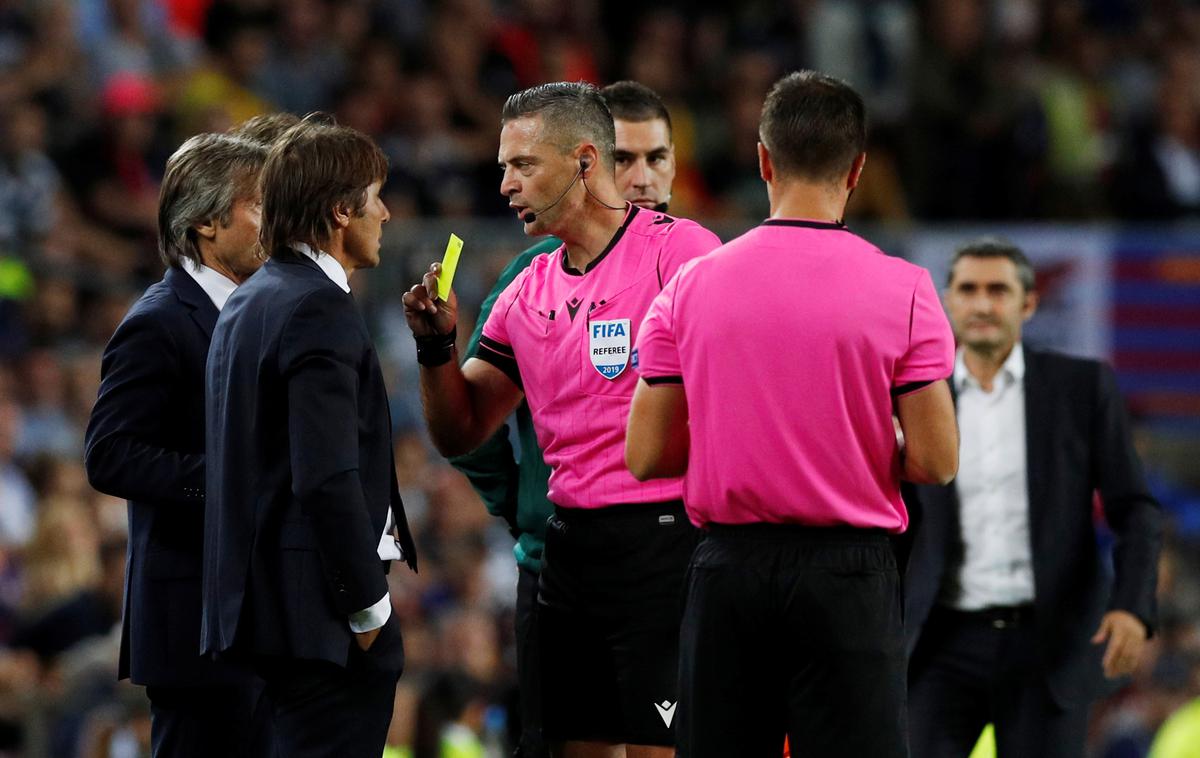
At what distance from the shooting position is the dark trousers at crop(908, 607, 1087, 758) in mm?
5559

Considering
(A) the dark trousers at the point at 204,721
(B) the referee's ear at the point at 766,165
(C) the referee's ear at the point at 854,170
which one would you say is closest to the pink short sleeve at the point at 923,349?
(C) the referee's ear at the point at 854,170

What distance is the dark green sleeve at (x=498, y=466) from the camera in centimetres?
524

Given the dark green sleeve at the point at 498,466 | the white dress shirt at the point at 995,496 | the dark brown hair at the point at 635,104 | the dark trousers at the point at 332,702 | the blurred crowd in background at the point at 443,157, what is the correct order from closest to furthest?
the dark trousers at the point at 332,702 < the dark green sleeve at the point at 498,466 < the dark brown hair at the point at 635,104 < the white dress shirt at the point at 995,496 < the blurred crowd in background at the point at 443,157

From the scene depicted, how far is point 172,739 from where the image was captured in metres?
4.38

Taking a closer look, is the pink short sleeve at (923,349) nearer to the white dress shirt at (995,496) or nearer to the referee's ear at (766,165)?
the referee's ear at (766,165)

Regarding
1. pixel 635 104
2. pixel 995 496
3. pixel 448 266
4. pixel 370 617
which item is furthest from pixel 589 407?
pixel 995 496

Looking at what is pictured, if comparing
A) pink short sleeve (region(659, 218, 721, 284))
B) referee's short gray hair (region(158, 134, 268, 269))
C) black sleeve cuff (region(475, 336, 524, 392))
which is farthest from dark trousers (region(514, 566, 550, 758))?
referee's short gray hair (region(158, 134, 268, 269))

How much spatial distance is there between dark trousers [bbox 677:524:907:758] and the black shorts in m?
0.67

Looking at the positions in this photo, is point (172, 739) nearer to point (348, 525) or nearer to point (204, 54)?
point (348, 525)

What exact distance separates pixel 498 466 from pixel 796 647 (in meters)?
1.68

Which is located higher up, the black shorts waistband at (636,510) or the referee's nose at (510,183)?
the referee's nose at (510,183)

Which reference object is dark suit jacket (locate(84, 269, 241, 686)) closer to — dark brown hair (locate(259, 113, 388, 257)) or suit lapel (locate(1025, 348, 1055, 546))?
dark brown hair (locate(259, 113, 388, 257))

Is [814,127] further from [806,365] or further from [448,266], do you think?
[448,266]

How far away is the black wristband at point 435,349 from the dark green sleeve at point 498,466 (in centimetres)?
51
